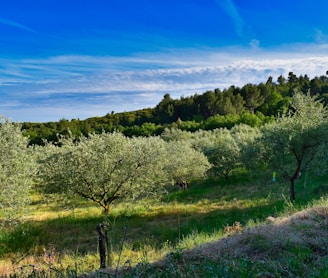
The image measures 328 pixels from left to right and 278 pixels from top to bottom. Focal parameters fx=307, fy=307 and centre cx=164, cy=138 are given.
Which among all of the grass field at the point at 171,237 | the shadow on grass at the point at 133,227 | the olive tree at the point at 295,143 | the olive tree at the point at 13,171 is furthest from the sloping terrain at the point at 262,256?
the olive tree at the point at 295,143

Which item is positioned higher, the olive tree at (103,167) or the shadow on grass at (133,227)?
the olive tree at (103,167)

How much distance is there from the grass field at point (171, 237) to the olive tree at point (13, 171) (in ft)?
4.29

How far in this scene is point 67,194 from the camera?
651 inches

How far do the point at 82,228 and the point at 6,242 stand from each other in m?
3.68

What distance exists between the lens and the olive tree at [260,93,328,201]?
666 inches

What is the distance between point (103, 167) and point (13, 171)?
4271 millimetres

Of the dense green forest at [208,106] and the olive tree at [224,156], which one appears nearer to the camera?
the olive tree at [224,156]

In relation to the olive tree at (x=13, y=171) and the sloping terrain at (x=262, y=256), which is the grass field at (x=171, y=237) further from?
the olive tree at (x=13, y=171)

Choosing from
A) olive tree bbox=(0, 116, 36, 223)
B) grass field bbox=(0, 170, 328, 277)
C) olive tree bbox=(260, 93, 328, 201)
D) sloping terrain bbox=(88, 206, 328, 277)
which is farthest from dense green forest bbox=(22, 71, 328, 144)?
sloping terrain bbox=(88, 206, 328, 277)

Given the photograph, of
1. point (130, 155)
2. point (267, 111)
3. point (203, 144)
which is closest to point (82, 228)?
point (130, 155)

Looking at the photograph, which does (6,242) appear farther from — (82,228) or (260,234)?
(260,234)

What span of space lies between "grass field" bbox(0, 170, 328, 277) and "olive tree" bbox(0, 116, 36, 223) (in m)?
1.31

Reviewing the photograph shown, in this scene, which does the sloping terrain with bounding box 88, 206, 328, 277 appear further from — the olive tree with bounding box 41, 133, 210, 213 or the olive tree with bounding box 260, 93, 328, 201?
the olive tree with bounding box 260, 93, 328, 201

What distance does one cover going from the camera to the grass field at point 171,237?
404 cm
